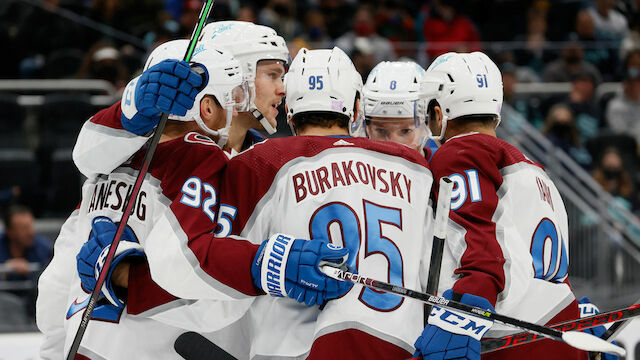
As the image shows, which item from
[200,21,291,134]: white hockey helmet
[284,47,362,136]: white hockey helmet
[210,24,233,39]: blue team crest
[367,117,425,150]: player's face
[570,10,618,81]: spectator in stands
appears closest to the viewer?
[284,47,362,136]: white hockey helmet

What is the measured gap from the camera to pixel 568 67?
8.88m

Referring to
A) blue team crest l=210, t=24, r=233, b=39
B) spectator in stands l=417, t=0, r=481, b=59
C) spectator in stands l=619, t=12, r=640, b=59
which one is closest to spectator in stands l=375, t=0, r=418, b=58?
spectator in stands l=417, t=0, r=481, b=59

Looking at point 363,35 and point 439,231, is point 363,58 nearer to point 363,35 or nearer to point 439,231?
point 363,35

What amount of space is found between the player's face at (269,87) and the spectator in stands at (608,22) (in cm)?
675

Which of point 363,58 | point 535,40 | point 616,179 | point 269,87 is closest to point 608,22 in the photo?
point 535,40

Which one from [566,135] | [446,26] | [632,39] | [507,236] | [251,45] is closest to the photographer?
[507,236]

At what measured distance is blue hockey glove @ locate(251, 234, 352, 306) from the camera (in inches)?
110

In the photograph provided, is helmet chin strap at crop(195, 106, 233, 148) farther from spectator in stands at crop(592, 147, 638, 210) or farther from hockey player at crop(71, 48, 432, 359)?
spectator in stands at crop(592, 147, 638, 210)

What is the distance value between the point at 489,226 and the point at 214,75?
107cm

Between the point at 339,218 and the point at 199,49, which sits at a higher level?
the point at 199,49

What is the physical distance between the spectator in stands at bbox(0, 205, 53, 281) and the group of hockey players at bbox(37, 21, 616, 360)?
3.37m

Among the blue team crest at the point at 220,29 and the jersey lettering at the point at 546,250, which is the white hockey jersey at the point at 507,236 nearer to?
the jersey lettering at the point at 546,250

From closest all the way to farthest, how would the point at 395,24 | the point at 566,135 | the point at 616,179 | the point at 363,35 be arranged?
the point at 616,179
the point at 566,135
the point at 363,35
the point at 395,24

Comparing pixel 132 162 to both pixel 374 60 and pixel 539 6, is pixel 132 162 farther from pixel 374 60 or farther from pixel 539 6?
pixel 539 6
